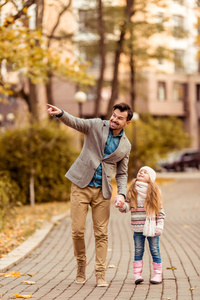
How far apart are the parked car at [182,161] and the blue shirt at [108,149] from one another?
129ft

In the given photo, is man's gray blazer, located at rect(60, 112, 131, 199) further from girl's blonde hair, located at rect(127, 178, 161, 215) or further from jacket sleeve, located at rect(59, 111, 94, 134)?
girl's blonde hair, located at rect(127, 178, 161, 215)

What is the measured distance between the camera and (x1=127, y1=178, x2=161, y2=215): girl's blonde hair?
625 centimetres

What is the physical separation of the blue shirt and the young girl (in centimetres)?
36

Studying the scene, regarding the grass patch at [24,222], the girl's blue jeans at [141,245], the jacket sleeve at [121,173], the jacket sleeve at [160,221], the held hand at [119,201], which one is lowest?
the grass patch at [24,222]

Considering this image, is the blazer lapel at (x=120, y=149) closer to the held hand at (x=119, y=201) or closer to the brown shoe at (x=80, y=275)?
the held hand at (x=119, y=201)

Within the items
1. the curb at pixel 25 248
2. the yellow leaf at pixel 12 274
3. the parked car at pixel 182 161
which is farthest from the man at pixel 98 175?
the parked car at pixel 182 161

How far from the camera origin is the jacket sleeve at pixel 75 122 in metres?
5.92

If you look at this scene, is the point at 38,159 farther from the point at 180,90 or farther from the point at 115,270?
the point at 180,90

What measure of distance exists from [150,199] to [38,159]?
37.6 ft

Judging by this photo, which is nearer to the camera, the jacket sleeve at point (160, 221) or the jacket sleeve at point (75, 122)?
the jacket sleeve at point (75, 122)

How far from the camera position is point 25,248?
8.97 m

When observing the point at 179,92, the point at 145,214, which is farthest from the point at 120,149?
the point at 179,92

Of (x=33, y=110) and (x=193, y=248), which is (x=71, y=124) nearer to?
(x=193, y=248)

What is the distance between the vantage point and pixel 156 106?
5719 centimetres
